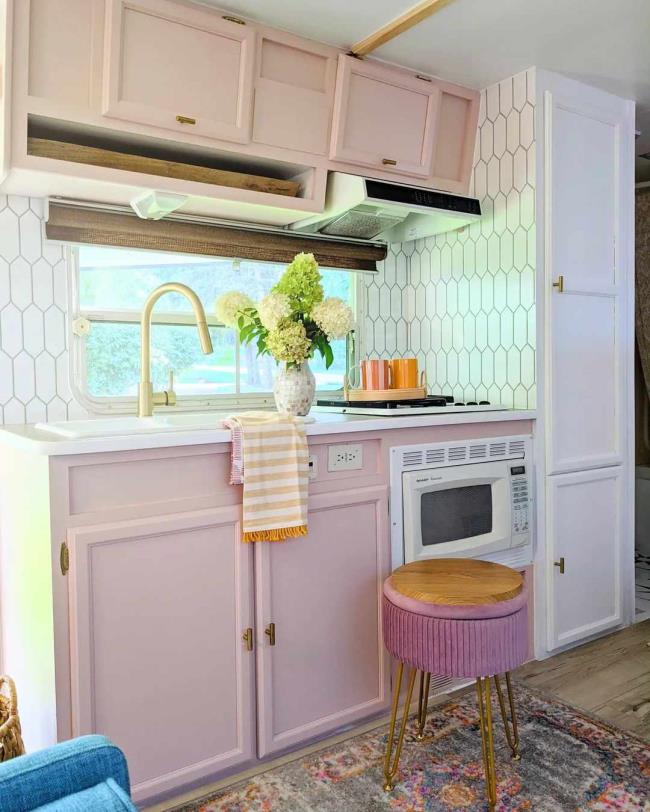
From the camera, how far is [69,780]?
3.29ft

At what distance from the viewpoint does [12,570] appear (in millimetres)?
2082

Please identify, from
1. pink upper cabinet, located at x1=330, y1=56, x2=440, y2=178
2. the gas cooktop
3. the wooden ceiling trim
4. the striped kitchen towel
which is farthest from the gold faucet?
the wooden ceiling trim

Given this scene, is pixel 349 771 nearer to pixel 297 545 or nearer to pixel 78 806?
pixel 297 545

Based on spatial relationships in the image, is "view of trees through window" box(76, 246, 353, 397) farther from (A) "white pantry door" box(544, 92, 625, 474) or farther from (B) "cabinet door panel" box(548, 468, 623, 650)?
(B) "cabinet door panel" box(548, 468, 623, 650)

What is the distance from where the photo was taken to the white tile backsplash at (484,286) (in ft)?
9.00

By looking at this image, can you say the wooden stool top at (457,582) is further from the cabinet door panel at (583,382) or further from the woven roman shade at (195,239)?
the woven roman shade at (195,239)

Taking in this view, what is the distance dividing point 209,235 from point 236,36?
68 centimetres

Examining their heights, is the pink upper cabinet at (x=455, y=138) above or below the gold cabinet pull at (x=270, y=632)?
above

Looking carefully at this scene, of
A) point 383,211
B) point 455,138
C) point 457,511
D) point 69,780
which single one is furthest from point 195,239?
point 69,780

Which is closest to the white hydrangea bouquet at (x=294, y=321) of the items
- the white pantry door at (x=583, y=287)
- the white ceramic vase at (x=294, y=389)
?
the white ceramic vase at (x=294, y=389)

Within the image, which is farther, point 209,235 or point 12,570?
point 209,235

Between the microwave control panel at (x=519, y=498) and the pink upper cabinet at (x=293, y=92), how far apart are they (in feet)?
A: 4.55

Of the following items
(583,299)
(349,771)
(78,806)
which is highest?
(583,299)

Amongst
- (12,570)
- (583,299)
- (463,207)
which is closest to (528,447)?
(583,299)
